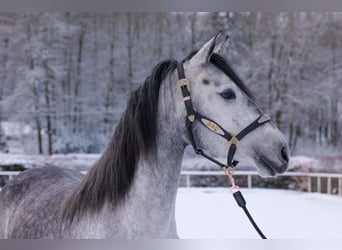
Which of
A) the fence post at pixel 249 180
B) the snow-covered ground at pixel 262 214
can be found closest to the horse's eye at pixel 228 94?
the snow-covered ground at pixel 262 214

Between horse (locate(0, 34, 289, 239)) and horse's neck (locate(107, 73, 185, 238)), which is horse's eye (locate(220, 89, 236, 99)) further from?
horse's neck (locate(107, 73, 185, 238))

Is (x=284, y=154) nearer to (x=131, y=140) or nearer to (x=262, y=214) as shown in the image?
(x=131, y=140)

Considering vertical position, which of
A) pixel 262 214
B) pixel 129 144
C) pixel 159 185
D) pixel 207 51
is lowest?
pixel 262 214

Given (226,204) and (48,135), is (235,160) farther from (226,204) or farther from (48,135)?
(48,135)

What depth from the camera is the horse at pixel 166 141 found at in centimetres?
110

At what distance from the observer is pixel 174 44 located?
2.74 metres

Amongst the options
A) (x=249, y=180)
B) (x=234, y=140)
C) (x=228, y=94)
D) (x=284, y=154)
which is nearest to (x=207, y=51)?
(x=228, y=94)

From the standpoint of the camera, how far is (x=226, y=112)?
3.62 feet

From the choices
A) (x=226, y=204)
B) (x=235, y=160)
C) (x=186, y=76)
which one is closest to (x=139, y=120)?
(x=186, y=76)

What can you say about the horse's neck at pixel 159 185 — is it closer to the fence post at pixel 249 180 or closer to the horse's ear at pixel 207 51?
the horse's ear at pixel 207 51

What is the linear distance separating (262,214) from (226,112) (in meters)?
1.81

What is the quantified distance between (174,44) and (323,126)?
1356 mm

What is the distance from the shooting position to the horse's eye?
3.59ft

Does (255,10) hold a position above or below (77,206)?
above
